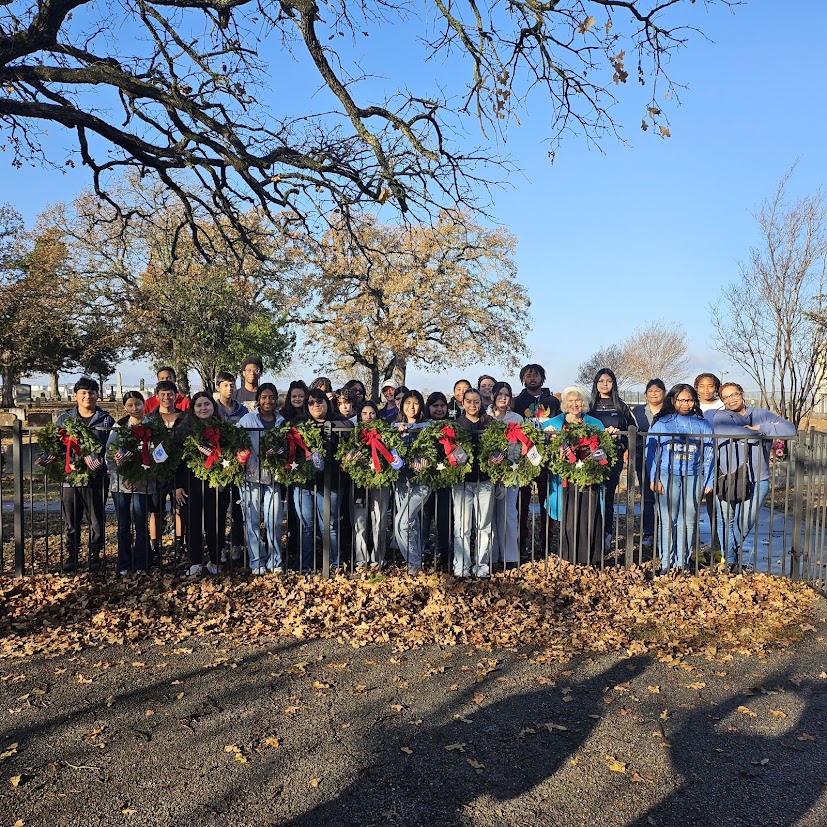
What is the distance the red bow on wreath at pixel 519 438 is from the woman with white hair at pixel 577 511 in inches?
12.7

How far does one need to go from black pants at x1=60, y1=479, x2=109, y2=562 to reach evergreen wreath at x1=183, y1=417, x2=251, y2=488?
111 cm

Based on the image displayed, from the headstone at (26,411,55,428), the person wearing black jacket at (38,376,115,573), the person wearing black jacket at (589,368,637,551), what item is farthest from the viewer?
the headstone at (26,411,55,428)

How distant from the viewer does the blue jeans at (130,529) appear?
25.6ft

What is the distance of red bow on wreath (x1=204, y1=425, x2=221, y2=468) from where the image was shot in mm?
7715

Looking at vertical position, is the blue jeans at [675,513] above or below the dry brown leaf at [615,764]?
above

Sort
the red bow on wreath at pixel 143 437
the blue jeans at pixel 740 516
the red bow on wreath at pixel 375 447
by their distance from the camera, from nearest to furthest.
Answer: the red bow on wreath at pixel 143 437
the red bow on wreath at pixel 375 447
the blue jeans at pixel 740 516

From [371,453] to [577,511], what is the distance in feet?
8.21

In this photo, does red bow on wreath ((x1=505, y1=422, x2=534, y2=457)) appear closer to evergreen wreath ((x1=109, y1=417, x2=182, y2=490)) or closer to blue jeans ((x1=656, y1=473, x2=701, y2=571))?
blue jeans ((x1=656, y1=473, x2=701, y2=571))

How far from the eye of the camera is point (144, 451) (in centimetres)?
770

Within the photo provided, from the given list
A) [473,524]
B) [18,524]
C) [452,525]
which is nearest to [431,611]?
[473,524]

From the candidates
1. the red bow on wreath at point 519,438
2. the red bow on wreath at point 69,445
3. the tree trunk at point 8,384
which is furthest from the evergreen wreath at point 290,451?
the tree trunk at point 8,384

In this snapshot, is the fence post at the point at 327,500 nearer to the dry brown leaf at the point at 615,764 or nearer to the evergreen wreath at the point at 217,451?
the evergreen wreath at the point at 217,451

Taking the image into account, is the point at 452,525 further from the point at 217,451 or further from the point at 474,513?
the point at 217,451

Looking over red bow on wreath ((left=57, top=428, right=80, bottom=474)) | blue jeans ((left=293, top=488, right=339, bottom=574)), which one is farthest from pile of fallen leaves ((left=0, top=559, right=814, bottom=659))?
red bow on wreath ((left=57, top=428, right=80, bottom=474))
